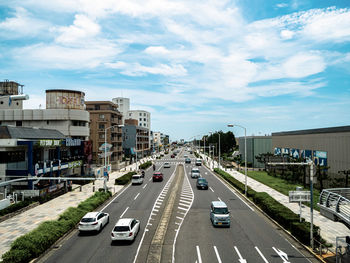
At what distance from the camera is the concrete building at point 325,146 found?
1502 inches

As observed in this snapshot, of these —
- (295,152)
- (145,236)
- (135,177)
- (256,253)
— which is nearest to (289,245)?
(256,253)

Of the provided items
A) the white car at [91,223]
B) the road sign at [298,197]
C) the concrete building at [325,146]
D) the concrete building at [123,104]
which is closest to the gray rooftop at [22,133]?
the white car at [91,223]

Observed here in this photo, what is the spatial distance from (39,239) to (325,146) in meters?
43.9

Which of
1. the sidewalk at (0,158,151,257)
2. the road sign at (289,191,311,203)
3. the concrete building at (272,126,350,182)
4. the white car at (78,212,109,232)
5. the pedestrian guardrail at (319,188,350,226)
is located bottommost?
the sidewalk at (0,158,151,257)

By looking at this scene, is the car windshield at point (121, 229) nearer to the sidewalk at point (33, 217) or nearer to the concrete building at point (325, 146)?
the sidewalk at point (33, 217)

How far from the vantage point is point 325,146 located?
145 ft

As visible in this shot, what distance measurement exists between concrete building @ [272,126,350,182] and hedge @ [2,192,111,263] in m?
36.4

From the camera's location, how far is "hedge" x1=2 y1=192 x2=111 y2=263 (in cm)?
1617

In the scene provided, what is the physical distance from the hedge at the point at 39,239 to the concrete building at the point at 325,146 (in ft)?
120

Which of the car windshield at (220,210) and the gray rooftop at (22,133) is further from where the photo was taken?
the gray rooftop at (22,133)

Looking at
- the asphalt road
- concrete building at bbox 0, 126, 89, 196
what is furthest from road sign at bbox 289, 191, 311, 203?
concrete building at bbox 0, 126, 89, 196

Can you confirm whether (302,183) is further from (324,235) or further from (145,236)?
(145,236)

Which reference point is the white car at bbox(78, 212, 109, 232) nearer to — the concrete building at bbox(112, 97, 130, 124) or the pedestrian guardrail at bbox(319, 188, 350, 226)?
the pedestrian guardrail at bbox(319, 188, 350, 226)

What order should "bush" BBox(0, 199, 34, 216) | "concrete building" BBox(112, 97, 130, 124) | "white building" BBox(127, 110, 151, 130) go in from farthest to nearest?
1. "white building" BBox(127, 110, 151, 130)
2. "concrete building" BBox(112, 97, 130, 124)
3. "bush" BBox(0, 199, 34, 216)
